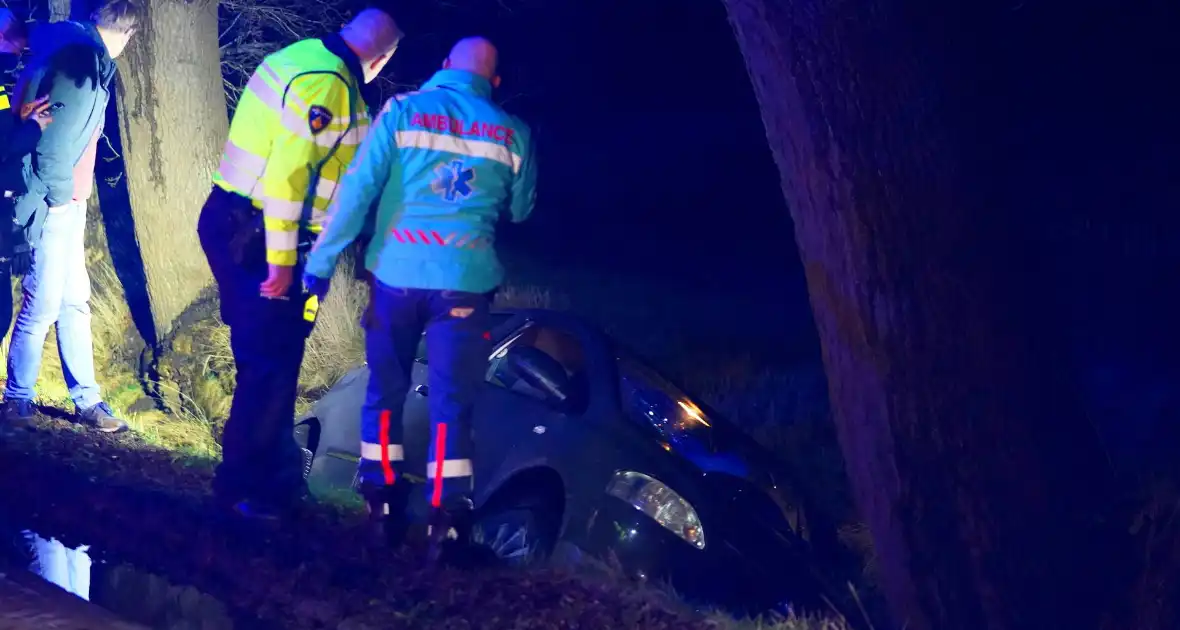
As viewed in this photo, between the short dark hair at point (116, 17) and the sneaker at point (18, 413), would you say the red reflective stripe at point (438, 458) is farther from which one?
the short dark hair at point (116, 17)

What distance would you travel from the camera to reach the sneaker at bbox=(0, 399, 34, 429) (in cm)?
546

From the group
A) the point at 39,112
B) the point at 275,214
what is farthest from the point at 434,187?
the point at 39,112

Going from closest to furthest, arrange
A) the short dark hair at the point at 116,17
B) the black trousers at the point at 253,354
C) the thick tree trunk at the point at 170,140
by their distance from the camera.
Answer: the black trousers at the point at 253,354 < the short dark hair at the point at 116,17 < the thick tree trunk at the point at 170,140

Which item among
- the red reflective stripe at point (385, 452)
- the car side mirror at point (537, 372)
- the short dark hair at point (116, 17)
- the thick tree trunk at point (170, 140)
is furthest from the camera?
the thick tree trunk at point (170, 140)

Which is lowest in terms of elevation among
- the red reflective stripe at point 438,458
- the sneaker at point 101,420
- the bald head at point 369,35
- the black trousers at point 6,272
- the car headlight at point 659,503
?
the car headlight at point 659,503

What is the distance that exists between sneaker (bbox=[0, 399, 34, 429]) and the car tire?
254cm

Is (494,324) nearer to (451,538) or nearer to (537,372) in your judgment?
(537,372)

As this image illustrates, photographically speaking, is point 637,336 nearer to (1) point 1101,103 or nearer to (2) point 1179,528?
(1) point 1101,103

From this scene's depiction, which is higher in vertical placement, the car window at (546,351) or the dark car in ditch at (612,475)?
the car window at (546,351)

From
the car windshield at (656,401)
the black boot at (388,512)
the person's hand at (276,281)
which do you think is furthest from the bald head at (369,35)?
the car windshield at (656,401)

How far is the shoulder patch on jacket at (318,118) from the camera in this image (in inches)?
166

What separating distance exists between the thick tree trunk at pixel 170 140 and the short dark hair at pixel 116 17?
3.12 ft

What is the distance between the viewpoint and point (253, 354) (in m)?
4.55

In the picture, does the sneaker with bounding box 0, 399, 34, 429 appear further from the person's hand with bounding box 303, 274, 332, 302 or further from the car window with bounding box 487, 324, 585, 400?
the car window with bounding box 487, 324, 585, 400
